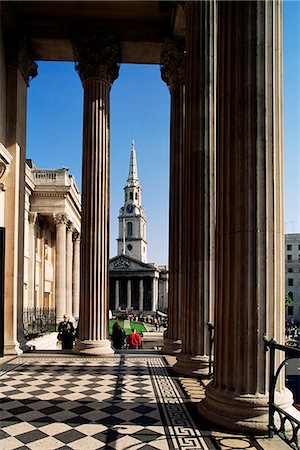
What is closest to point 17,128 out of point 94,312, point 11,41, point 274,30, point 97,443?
point 11,41

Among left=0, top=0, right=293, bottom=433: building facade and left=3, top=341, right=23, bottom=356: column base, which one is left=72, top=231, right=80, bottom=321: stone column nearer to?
left=0, top=0, right=293, bottom=433: building facade

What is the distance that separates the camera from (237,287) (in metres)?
6.71

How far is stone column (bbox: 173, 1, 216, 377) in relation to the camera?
10.9 m

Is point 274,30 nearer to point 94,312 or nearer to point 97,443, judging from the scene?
point 97,443

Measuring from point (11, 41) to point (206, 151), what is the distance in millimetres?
8789

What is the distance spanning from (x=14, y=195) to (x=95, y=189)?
2.79 m

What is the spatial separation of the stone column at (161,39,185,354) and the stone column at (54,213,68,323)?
24943 millimetres

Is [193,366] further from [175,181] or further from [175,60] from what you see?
[175,60]

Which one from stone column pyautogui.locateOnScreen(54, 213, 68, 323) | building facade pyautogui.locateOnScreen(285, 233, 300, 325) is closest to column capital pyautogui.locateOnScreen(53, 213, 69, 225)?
stone column pyautogui.locateOnScreen(54, 213, 68, 323)

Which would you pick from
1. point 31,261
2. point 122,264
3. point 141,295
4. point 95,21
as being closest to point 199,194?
point 95,21

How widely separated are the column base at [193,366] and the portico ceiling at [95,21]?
1097 centimetres

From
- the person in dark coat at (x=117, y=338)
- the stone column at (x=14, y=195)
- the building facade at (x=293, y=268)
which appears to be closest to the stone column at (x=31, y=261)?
the person in dark coat at (x=117, y=338)

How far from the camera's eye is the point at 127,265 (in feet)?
434

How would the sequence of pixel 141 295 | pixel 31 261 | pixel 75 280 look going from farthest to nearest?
pixel 141 295 < pixel 75 280 < pixel 31 261
